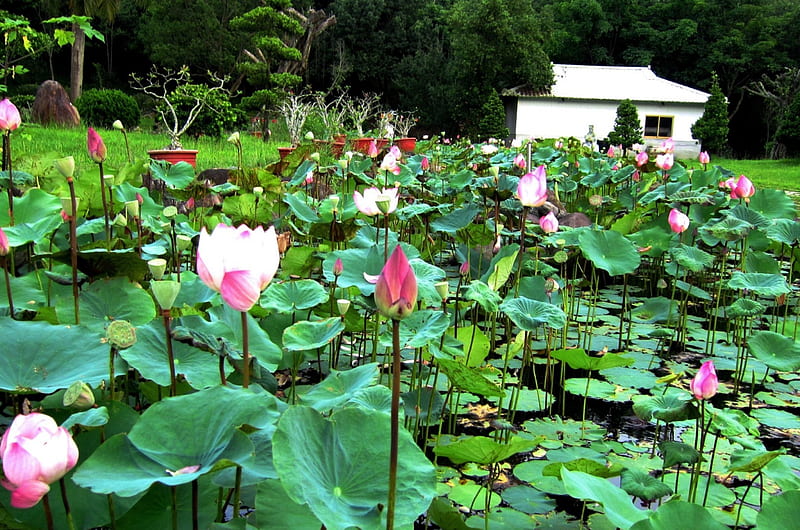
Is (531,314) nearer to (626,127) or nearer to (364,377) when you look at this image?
(364,377)

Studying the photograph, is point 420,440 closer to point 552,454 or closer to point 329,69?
point 552,454

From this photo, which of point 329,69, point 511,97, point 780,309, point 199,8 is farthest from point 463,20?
point 780,309

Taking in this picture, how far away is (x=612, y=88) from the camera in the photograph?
16.7 metres

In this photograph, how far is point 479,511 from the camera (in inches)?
44.6

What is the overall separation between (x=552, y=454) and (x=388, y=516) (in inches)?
33.2

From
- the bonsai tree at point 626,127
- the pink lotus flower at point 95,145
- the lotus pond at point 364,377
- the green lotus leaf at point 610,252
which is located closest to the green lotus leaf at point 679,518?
the lotus pond at point 364,377

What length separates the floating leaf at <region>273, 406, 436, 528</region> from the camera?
0.56m

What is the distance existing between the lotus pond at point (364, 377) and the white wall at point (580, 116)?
14.4 meters

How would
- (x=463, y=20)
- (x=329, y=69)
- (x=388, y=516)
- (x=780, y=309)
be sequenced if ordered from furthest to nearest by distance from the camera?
(x=329, y=69)
(x=463, y=20)
(x=780, y=309)
(x=388, y=516)

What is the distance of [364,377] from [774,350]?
3.72 feet

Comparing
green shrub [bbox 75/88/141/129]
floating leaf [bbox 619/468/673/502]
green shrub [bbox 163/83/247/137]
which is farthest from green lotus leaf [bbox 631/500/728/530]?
green shrub [bbox 75/88/141/129]

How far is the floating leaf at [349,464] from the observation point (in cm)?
56

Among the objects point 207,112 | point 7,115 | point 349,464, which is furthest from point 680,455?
point 207,112

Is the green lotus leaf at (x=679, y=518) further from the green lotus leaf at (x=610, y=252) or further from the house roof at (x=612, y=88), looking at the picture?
the house roof at (x=612, y=88)
